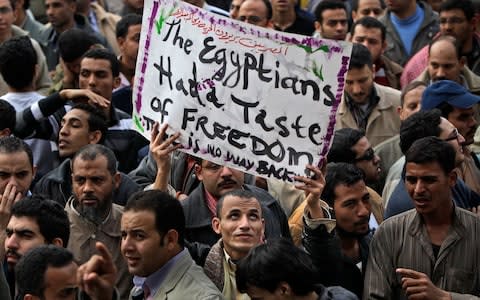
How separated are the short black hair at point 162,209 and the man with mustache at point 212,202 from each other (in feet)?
2.92

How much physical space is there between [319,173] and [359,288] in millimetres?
821

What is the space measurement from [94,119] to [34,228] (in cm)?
225

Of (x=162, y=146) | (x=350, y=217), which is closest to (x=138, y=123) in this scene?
(x=162, y=146)

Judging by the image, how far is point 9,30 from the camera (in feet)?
50.9

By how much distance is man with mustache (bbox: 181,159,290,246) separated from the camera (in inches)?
424

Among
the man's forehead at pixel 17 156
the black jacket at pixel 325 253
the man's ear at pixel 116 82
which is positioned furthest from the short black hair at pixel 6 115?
the black jacket at pixel 325 253

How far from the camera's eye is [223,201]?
10.3 m

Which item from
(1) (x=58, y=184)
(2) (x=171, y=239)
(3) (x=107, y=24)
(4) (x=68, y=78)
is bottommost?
(3) (x=107, y=24)

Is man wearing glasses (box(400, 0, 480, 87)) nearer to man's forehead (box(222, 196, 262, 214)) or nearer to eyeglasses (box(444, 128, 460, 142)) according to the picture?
eyeglasses (box(444, 128, 460, 142))

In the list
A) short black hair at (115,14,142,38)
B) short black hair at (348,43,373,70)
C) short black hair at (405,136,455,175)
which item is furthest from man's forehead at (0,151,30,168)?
short black hair at (115,14,142,38)

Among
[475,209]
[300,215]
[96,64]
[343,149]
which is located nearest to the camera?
[300,215]

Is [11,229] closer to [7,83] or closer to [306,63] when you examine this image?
[306,63]

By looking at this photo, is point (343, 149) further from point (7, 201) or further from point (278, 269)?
point (278, 269)

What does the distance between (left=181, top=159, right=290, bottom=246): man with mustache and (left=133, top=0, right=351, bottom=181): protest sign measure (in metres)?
0.45
